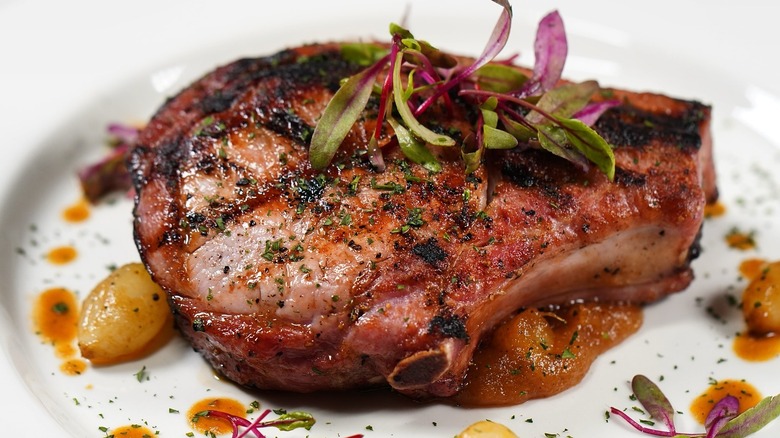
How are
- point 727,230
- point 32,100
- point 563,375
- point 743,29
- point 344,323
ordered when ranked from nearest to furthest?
point 344,323, point 563,375, point 727,230, point 32,100, point 743,29

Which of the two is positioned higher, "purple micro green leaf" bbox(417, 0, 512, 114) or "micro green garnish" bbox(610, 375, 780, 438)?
"purple micro green leaf" bbox(417, 0, 512, 114)

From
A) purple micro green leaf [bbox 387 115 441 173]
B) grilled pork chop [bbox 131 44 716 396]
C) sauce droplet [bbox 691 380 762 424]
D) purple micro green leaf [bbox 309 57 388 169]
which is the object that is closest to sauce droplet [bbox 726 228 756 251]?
grilled pork chop [bbox 131 44 716 396]

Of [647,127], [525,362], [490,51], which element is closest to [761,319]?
[647,127]

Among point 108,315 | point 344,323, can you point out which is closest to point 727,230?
point 344,323

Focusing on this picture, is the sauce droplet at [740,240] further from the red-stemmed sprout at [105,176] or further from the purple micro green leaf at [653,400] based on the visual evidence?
the red-stemmed sprout at [105,176]

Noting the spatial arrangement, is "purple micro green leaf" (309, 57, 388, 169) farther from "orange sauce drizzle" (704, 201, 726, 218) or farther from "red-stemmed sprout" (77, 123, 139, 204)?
"orange sauce drizzle" (704, 201, 726, 218)

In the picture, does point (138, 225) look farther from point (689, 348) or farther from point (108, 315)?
point (689, 348)

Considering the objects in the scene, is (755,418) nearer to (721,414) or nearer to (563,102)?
(721,414)
